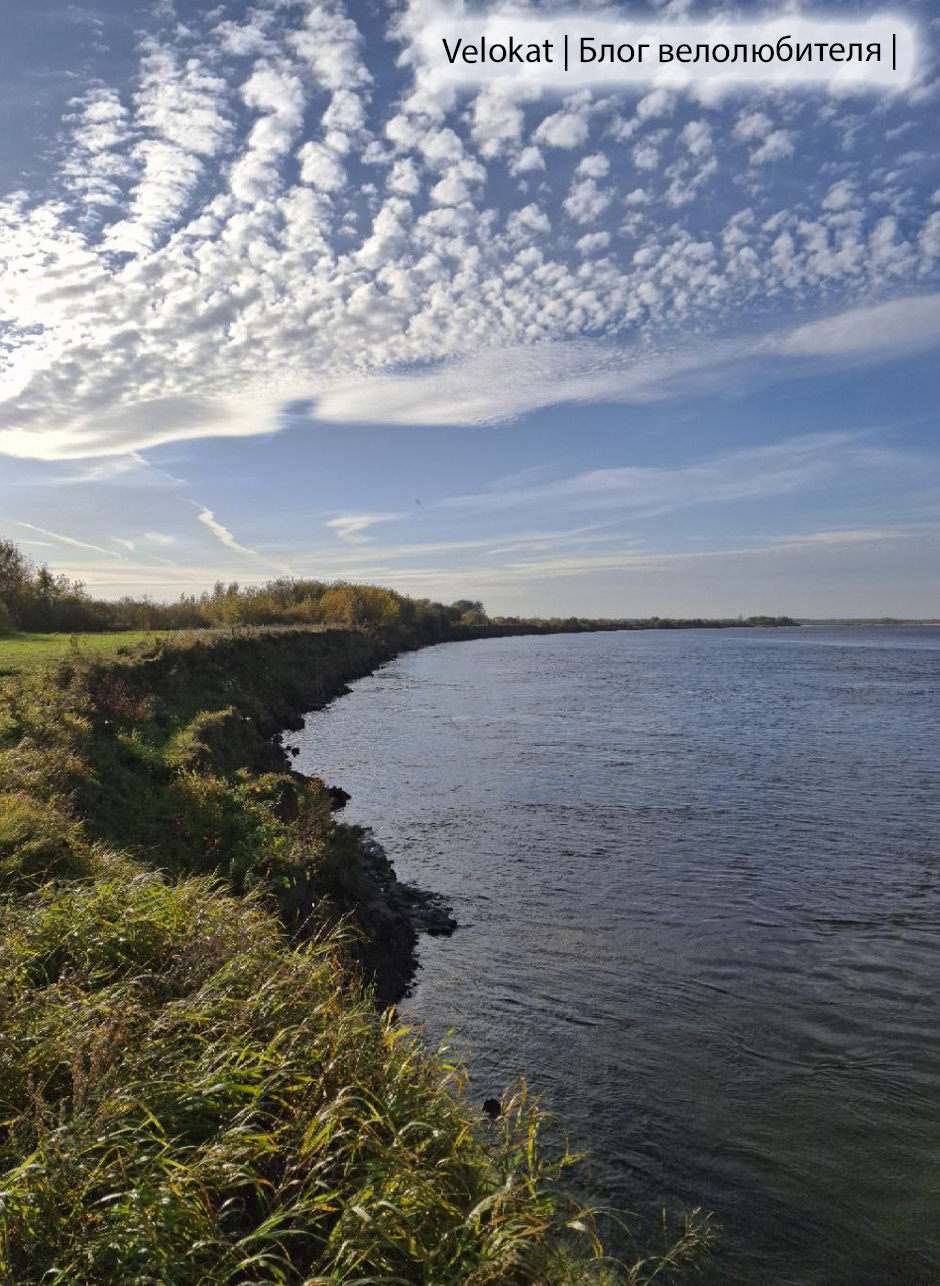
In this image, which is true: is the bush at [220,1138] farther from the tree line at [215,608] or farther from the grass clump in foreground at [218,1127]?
the tree line at [215,608]

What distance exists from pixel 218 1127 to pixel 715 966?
9.62 metres

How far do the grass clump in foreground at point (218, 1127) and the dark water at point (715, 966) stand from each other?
3.33 feet

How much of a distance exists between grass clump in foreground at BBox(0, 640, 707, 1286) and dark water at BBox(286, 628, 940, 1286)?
1.02m

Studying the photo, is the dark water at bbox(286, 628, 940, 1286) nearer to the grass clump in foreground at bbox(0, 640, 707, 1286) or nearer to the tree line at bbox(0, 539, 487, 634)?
the grass clump in foreground at bbox(0, 640, 707, 1286)

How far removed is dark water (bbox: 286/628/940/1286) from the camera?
7.84 m

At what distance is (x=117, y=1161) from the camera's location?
15.4 ft

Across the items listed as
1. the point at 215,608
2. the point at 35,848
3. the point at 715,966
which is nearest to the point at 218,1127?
the point at 35,848

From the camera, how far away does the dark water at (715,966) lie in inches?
309

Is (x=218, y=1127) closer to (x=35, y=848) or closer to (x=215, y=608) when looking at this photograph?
(x=35, y=848)

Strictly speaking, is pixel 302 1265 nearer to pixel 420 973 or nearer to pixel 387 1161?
pixel 387 1161

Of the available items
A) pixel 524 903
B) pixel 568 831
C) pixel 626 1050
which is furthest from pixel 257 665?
pixel 626 1050

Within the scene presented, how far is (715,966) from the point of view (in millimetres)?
12750

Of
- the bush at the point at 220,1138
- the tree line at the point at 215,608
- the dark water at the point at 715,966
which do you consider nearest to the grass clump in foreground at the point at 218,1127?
the bush at the point at 220,1138

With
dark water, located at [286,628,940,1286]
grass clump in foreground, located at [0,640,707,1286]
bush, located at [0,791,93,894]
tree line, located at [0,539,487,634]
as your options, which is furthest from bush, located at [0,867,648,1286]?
tree line, located at [0,539,487,634]
